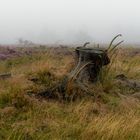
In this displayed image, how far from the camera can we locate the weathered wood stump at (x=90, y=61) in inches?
493

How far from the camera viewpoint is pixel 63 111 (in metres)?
10.2

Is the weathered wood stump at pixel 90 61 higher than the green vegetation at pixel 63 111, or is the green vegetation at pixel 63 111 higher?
the weathered wood stump at pixel 90 61

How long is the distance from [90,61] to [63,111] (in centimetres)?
293

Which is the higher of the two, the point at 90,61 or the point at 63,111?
the point at 90,61

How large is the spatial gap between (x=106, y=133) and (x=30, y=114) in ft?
5.48

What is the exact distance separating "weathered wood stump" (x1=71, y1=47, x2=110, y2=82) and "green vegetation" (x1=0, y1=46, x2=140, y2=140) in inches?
8.4

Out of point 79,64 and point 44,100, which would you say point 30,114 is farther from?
point 79,64

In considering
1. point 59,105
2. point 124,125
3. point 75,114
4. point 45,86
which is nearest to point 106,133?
point 124,125

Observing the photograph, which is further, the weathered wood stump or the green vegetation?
the weathered wood stump

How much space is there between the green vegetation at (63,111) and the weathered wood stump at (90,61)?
214 mm

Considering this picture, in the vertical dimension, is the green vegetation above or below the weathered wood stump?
below

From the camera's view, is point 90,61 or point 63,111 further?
point 90,61

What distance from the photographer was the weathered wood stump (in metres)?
12.5

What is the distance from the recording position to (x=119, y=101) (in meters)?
11.5
